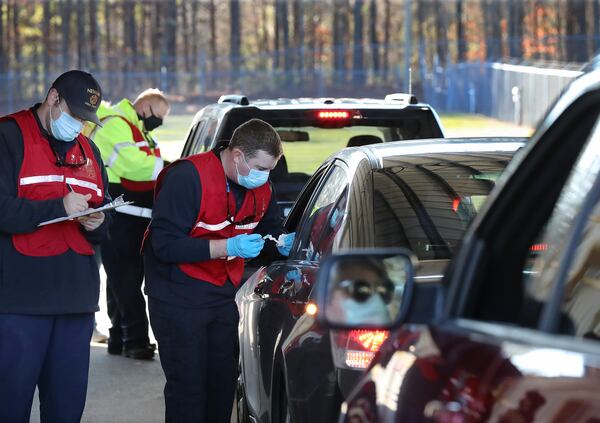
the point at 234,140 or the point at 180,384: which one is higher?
the point at 234,140

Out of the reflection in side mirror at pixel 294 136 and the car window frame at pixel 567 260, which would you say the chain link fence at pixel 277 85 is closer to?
the reflection in side mirror at pixel 294 136

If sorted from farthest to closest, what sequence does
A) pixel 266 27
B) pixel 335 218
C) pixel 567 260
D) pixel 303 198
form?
1. pixel 266 27
2. pixel 303 198
3. pixel 335 218
4. pixel 567 260

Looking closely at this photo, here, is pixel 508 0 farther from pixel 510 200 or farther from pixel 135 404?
pixel 510 200

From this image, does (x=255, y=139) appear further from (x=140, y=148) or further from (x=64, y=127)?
(x=140, y=148)

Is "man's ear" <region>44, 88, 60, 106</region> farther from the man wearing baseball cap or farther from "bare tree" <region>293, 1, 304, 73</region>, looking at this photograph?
"bare tree" <region>293, 1, 304, 73</region>

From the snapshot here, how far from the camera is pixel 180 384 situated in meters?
6.86

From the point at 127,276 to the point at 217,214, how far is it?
13.8ft

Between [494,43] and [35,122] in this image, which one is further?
[494,43]

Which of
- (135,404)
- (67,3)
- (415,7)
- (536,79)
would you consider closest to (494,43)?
(415,7)

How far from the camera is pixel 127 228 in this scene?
35.3 ft

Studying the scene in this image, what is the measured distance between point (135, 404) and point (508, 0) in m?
79.2

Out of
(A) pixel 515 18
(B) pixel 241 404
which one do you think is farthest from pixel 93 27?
(B) pixel 241 404

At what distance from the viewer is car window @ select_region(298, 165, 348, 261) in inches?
221

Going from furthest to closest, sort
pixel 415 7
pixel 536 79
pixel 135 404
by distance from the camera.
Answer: pixel 415 7 → pixel 536 79 → pixel 135 404
